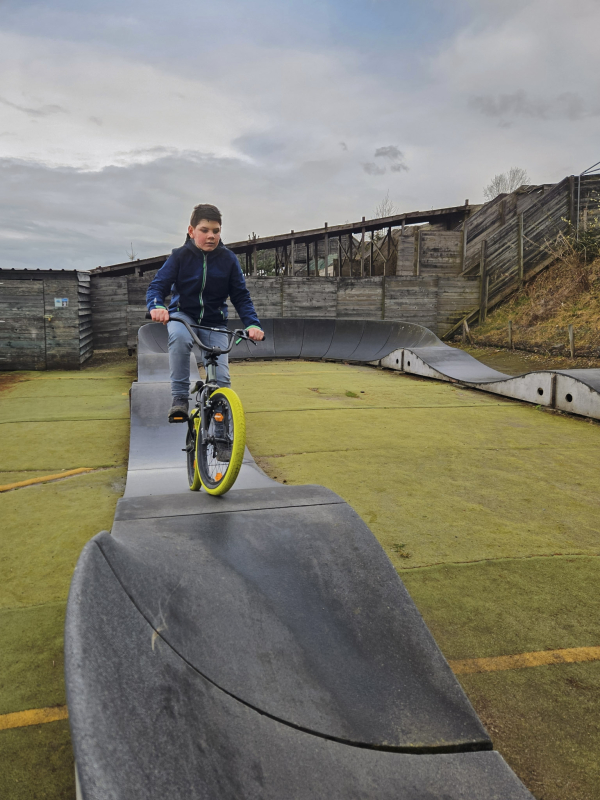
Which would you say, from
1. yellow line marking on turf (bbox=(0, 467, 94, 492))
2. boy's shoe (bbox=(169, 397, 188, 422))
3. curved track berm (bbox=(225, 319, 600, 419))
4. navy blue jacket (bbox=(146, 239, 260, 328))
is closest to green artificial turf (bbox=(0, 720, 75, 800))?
boy's shoe (bbox=(169, 397, 188, 422))

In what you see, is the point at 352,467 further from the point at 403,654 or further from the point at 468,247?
the point at 468,247

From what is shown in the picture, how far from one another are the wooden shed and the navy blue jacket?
10704 mm

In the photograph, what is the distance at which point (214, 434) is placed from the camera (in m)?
3.15

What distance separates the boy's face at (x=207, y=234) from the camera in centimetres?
359

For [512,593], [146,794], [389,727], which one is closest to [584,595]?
[512,593]

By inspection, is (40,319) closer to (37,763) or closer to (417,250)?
(37,763)

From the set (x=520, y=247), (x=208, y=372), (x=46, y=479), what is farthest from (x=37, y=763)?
(x=520, y=247)

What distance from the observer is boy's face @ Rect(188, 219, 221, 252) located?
11.8 ft

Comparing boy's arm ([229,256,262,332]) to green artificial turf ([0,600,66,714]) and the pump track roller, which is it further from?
green artificial turf ([0,600,66,714])

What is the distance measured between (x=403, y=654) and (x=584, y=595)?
1.39 metres

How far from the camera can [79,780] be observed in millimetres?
1159

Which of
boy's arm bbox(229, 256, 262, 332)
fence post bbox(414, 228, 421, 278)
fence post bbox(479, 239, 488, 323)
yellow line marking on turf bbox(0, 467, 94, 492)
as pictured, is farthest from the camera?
fence post bbox(414, 228, 421, 278)

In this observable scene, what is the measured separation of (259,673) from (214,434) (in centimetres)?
156

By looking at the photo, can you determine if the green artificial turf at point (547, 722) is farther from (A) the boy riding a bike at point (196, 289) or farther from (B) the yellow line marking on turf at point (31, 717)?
(A) the boy riding a bike at point (196, 289)
